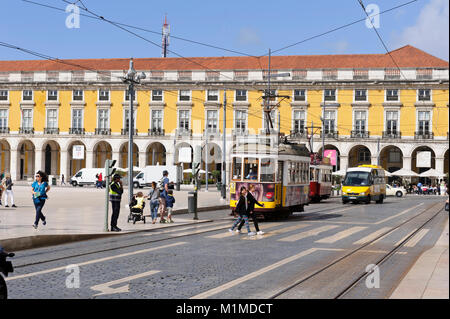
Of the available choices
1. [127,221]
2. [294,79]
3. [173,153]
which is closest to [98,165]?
[173,153]

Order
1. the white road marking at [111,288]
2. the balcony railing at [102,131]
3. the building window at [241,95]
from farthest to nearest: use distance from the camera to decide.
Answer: the balcony railing at [102,131]
the building window at [241,95]
the white road marking at [111,288]

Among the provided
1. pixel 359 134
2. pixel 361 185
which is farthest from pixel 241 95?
pixel 361 185

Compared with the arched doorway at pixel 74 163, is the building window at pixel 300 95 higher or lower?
higher

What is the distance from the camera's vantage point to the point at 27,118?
67062 millimetres

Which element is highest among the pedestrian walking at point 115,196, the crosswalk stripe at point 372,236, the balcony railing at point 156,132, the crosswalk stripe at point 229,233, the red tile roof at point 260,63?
the red tile roof at point 260,63

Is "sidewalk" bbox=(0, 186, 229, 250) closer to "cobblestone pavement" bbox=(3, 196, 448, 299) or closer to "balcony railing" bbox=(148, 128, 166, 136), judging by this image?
"cobblestone pavement" bbox=(3, 196, 448, 299)

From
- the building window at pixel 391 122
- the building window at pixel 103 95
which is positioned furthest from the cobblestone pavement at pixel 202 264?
the building window at pixel 103 95

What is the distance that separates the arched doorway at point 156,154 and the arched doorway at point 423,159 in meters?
27.6

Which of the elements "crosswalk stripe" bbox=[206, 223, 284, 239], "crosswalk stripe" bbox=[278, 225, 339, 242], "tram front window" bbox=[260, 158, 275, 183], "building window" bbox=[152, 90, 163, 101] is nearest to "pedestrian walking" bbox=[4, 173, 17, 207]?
"tram front window" bbox=[260, 158, 275, 183]

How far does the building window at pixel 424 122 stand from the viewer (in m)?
58.8

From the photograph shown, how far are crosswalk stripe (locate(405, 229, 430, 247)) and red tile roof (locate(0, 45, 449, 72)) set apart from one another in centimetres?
4402

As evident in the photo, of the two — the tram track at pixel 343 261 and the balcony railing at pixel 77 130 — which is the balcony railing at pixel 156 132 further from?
the tram track at pixel 343 261

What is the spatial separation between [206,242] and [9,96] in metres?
59.5
